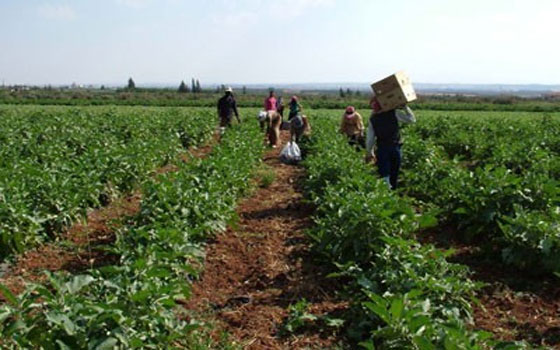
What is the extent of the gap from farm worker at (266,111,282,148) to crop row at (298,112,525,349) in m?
8.80

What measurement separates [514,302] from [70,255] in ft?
15.9

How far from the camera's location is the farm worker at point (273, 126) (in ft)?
52.7

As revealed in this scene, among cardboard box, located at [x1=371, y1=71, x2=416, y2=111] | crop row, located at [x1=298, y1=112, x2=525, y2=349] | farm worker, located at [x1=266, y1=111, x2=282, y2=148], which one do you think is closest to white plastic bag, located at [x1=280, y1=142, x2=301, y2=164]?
farm worker, located at [x1=266, y1=111, x2=282, y2=148]

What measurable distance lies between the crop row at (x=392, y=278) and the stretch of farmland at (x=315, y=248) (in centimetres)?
1

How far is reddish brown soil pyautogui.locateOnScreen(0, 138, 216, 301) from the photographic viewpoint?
5766 millimetres

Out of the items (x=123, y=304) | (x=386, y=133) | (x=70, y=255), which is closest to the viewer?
(x=123, y=304)

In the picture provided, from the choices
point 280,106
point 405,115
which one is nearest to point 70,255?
point 405,115

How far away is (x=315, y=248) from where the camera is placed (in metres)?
6.49

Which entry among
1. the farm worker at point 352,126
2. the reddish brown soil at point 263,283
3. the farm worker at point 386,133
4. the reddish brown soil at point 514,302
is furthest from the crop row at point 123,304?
the farm worker at point 352,126

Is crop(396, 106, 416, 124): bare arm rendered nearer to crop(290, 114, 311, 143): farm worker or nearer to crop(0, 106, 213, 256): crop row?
crop(0, 106, 213, 256): crop row

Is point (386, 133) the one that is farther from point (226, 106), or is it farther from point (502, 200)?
point (226, 106)

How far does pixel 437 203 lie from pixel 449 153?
786cm

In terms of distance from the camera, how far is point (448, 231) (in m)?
7.58

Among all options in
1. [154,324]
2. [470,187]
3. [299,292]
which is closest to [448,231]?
[470,187]
